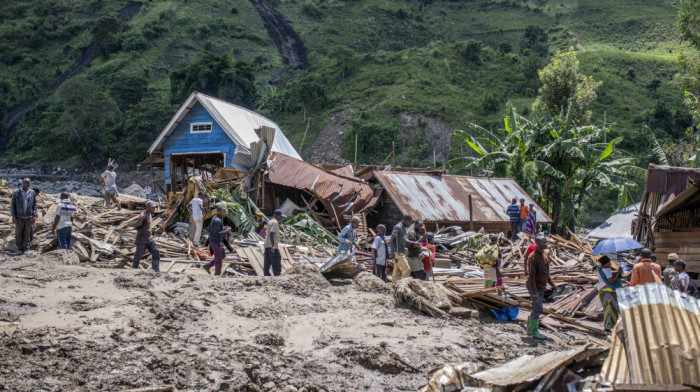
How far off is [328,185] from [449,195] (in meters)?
5.15

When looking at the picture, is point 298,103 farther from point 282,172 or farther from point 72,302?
point 72,302

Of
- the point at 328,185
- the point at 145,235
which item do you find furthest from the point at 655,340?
the point at 328,185

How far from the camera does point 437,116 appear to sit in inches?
2099

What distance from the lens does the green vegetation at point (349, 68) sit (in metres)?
49.8

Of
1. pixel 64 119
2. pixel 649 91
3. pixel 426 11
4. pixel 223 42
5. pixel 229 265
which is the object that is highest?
pixel 426 11

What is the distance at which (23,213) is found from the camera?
11.4 metres

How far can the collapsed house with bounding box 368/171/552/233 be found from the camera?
60.6 ft

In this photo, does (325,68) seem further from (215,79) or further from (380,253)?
(380,253)

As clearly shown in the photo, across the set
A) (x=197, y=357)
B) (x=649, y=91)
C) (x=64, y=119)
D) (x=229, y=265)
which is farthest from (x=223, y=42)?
(x=197, y=357)

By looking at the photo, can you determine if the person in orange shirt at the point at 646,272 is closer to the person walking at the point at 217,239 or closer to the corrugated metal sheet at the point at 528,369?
the corrugated metal sheet at the point at 528,369

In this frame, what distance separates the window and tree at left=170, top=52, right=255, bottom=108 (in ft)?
115

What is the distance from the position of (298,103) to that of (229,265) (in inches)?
1913

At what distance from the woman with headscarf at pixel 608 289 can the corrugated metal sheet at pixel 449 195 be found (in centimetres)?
893

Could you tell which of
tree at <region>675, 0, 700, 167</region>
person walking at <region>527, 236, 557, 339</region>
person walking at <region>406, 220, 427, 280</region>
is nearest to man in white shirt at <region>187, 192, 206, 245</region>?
person walking at <region>406, 220, 427, 280</region>
